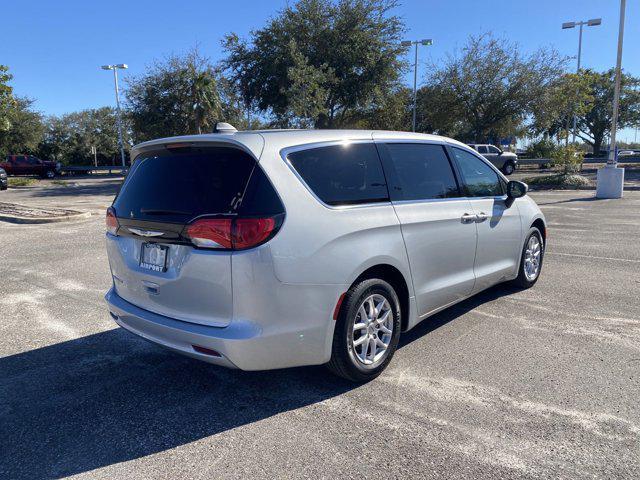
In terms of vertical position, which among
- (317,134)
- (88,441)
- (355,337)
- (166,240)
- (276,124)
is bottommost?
(88,441)

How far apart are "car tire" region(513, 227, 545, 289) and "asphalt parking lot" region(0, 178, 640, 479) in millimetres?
392

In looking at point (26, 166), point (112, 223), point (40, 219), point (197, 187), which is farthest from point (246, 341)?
point (26, 166)

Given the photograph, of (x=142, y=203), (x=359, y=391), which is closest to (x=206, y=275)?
(x=142, y=203)

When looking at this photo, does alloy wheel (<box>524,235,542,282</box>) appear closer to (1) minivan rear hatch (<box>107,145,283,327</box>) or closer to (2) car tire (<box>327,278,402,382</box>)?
(2) car tire (<box>327,278,402,382</box>)

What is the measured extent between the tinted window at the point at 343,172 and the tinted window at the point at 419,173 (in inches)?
7.3

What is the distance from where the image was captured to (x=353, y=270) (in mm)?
3346

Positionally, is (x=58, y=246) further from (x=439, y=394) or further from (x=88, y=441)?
(x=439, y=394)

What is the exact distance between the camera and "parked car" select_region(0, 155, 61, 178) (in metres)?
37.8

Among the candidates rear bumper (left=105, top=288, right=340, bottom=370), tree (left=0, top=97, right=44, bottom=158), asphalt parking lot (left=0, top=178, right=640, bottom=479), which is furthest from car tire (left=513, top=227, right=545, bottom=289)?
tree (left=0, top=97, right=44, bottom=158)

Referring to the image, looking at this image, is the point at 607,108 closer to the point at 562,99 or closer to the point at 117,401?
the point at 562,99

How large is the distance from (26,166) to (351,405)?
4222cm

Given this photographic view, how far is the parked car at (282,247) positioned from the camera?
3023 mm

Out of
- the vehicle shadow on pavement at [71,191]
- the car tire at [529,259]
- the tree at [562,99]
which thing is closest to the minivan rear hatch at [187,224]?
the car tire at [529,259]

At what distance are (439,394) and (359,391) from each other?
21.9 inches
